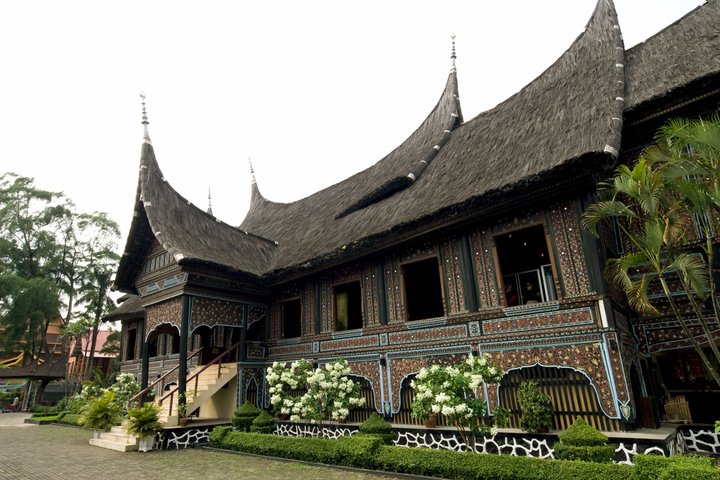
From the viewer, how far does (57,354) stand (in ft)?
128

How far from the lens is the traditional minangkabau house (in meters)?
7.86

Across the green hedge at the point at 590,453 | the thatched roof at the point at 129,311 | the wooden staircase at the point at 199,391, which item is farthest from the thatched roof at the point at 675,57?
the thatched roof at the point at 129,311

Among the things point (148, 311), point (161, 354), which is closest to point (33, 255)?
point (161, 354)

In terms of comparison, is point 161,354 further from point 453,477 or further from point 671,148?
point 671,148

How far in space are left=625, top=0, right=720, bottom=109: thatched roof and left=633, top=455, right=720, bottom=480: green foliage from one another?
20.8ft

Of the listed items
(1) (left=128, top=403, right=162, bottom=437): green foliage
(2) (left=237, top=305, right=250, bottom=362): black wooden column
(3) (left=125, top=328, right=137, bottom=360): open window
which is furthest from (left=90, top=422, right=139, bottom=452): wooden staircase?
(3) (left=125, top=328, right=137, bottom=360): open window

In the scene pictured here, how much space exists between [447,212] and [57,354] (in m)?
42.1

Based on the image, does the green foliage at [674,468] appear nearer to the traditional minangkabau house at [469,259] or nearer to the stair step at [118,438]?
the traditional minangkabau house at [469,259]

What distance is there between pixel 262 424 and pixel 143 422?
272 cm

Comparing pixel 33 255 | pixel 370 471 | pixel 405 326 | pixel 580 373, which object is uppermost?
pixel 33 255

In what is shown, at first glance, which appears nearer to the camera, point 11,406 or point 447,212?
point 447,212

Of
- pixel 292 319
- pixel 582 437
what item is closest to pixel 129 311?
pixel 292 319

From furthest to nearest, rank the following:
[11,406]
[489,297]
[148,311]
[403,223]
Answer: [11,406] < [148,311] < [403,223] < [489,297]

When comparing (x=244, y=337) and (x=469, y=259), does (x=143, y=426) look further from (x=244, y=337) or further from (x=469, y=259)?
(x=469, y=259)
